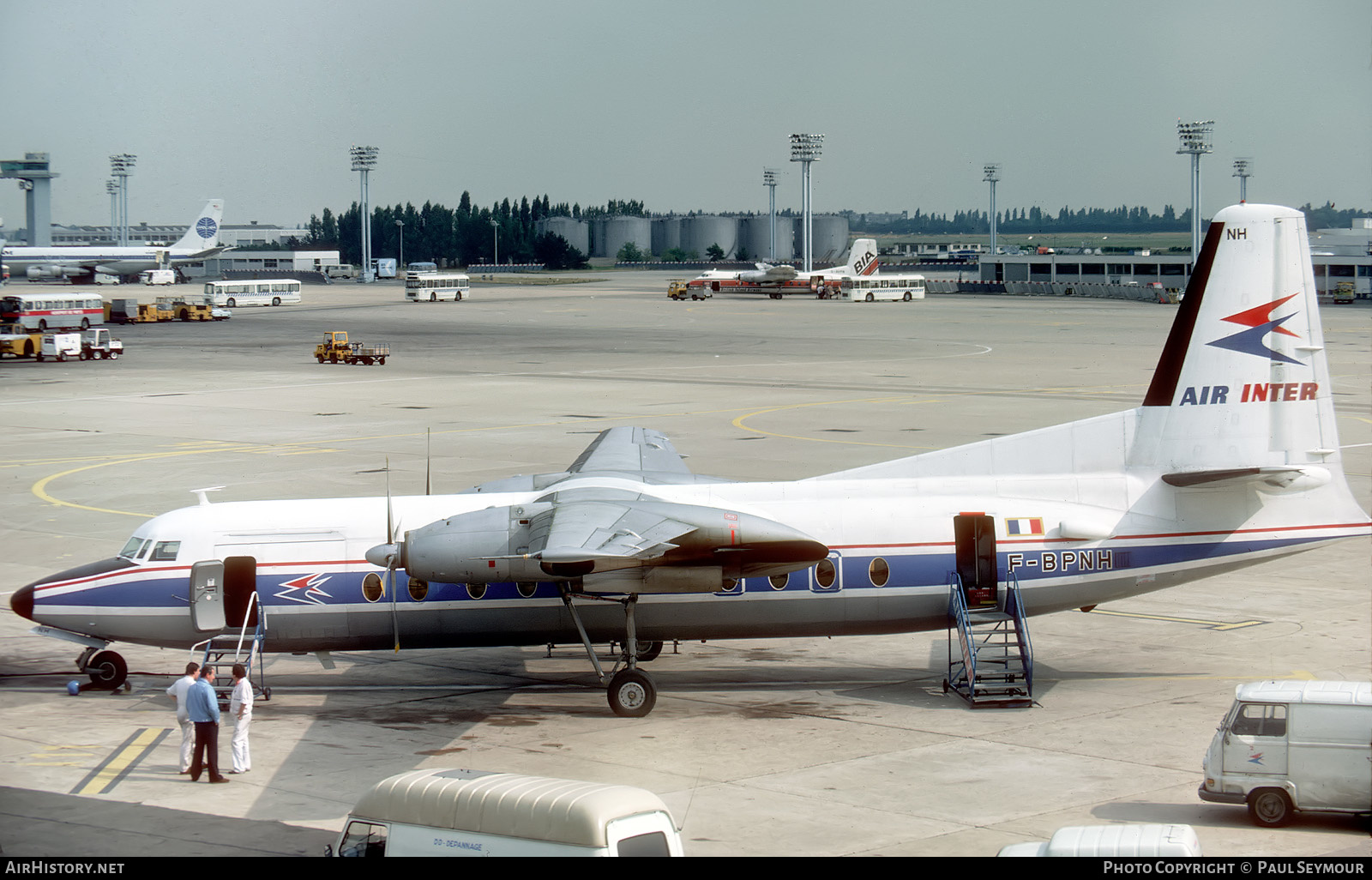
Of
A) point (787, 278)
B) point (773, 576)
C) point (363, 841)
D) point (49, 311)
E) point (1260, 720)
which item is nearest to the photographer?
point (363, 841)

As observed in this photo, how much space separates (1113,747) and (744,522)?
6011 millimetres

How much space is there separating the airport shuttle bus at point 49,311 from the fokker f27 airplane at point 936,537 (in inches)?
3023

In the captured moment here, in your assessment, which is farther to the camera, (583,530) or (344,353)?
(344,353)

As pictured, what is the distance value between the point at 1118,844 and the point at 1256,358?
13517mm

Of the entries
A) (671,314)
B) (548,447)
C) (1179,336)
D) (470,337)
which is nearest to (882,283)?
(671,314)

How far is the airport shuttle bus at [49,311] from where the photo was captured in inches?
3575

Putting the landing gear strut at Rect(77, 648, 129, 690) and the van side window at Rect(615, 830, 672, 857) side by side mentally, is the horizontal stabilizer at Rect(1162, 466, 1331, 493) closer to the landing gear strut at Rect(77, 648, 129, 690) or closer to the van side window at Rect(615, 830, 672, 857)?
the van side window at Rect(615, 830, 672, 857)

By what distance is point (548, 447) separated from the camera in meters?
47.7

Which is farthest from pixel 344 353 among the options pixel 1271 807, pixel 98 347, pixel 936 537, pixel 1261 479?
pixel 1271 807

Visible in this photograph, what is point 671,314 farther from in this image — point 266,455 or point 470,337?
point 266,455

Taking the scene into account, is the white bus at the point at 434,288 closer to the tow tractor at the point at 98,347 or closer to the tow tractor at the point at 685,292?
the tow tractor at the point at 685,292

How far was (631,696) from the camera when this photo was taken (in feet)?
68.9

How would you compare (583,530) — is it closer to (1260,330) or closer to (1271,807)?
(1271,807)

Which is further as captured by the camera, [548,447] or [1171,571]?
[548,447]
